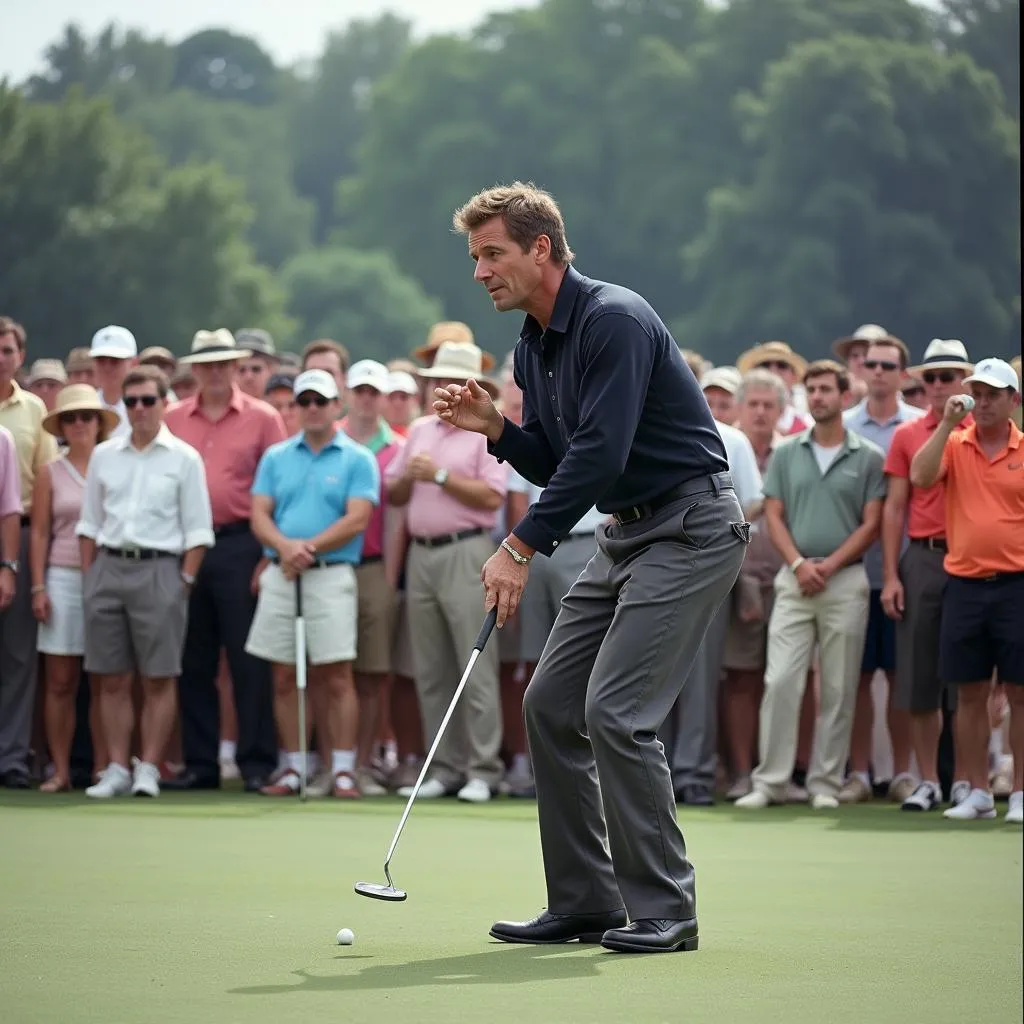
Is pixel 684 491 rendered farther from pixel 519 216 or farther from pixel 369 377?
pixel 369 377

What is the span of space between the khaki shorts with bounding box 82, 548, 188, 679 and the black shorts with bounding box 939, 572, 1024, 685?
4.08 metres

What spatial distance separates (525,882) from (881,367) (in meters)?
5.17

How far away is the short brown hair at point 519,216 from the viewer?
6598 mm

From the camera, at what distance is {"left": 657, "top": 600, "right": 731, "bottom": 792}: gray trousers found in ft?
38.7

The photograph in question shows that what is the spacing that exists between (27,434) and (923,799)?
17.4 feet

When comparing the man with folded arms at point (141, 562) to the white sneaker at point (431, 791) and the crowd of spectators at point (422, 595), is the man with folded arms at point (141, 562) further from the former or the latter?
the white sneaker at point (431, 791)

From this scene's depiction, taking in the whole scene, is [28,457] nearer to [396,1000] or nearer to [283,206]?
[396,1000]

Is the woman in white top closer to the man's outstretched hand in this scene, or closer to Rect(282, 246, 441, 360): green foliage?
the man's outstretched hand

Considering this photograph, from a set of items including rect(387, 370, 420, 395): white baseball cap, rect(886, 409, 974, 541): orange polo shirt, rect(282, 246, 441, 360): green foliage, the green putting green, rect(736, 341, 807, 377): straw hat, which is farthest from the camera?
rect(282, 246, 441, 360): green foliage

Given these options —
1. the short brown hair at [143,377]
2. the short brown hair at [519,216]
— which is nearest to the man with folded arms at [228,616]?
the short brown hair at [143,377]

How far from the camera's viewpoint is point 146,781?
11570 mm

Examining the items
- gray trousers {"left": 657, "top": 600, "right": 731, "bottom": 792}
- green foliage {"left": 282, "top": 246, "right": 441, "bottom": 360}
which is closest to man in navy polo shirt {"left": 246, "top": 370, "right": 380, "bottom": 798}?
gray trousers {"left": 657, "top": 600, "right": 731, "bottom": 792}

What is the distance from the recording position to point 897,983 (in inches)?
238

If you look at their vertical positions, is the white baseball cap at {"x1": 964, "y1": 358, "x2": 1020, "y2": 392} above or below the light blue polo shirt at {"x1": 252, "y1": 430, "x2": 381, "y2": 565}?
above
